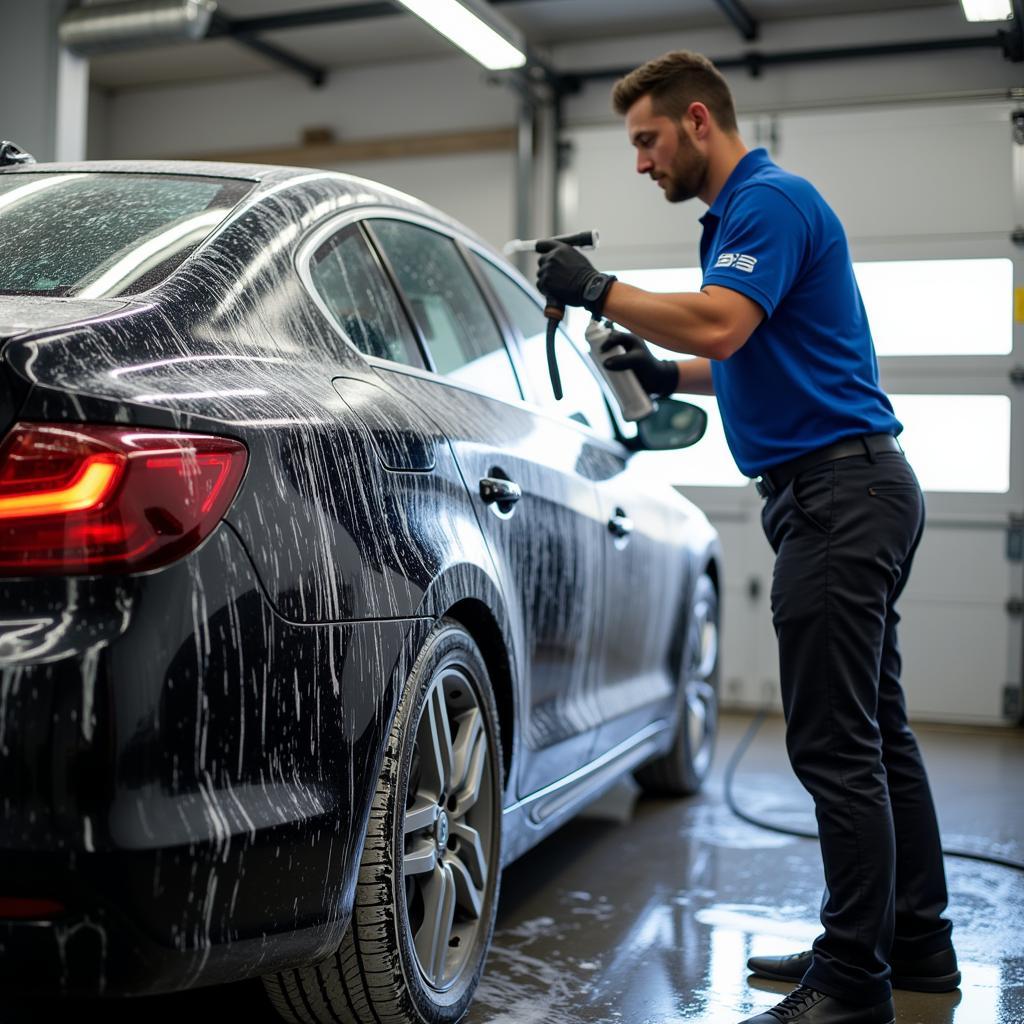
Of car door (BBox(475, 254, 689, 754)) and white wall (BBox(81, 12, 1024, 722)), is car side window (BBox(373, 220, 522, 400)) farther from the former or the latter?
white wall (BBox(81, 12, 1024, 722))

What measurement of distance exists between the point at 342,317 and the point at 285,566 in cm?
70

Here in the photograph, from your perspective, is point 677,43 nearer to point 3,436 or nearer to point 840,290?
point 840,290

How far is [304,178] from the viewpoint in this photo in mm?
2477

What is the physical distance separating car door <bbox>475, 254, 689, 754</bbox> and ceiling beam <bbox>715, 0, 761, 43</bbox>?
455 cm

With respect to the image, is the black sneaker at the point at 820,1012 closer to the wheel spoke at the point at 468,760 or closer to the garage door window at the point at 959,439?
the wheel spoke at the point at 468,760

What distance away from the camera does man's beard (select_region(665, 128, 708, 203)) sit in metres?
2.80

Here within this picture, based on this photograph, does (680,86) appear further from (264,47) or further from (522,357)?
(264,47)

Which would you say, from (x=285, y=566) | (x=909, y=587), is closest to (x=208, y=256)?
(x=285, y=566)

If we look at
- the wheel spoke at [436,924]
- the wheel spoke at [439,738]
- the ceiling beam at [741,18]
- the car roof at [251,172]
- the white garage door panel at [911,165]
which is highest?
the ceiling beam at [741,18]

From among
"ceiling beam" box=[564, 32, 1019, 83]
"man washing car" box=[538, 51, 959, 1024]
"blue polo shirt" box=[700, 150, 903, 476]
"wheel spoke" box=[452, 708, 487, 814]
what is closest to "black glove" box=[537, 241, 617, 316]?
"man washing car" box=[538, 51, 959, 1024]

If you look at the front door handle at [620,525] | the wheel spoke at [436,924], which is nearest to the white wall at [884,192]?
the front door handle at [620,525]

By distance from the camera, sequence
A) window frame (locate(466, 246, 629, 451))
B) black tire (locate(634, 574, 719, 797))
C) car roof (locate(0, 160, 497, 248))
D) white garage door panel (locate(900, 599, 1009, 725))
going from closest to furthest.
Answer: car roof (locate(0, 160, 497, 248)) → window frame (locate(466, 246, 629, 451)) → black tire (locate(634, 574, 719, 797)) → white garage door panel (locate(900, 599, 1009, 725))

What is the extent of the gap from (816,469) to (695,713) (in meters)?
2.36

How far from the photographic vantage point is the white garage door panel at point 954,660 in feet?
24.8
